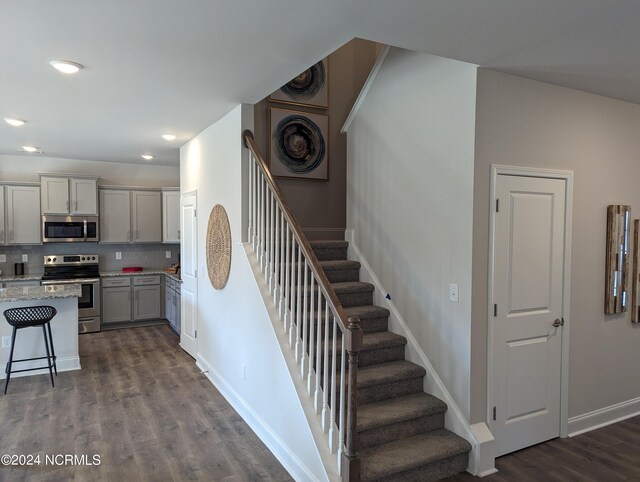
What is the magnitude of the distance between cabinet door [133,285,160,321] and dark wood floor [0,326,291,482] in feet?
6.01

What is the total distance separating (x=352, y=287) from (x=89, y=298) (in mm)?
4832

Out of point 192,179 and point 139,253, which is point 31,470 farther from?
point 139,253

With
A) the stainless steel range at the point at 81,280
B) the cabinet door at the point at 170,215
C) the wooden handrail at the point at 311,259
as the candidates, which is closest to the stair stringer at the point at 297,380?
the wooden handrail at the point at 311,259

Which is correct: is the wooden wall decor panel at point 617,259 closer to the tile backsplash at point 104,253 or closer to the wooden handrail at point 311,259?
the wooden handrail at point 311,259

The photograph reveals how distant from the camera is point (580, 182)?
3416mm

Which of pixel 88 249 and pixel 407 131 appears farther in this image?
pixel 88 249

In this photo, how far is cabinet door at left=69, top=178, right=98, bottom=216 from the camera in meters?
6.68

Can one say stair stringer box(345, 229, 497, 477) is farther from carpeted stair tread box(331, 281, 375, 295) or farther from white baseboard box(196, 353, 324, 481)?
white baseboard box(196, 353, 324, 481)

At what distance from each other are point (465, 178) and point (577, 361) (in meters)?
1.85

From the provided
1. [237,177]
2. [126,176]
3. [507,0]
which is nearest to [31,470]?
[237,177]

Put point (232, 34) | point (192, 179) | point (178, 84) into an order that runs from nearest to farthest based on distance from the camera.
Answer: point (232, 34) < point (178, 84) < point (192, 179)

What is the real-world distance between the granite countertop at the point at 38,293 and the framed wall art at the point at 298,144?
106 inches

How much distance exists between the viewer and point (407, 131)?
3.44 meters

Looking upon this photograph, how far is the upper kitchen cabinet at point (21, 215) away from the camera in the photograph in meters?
6.34
